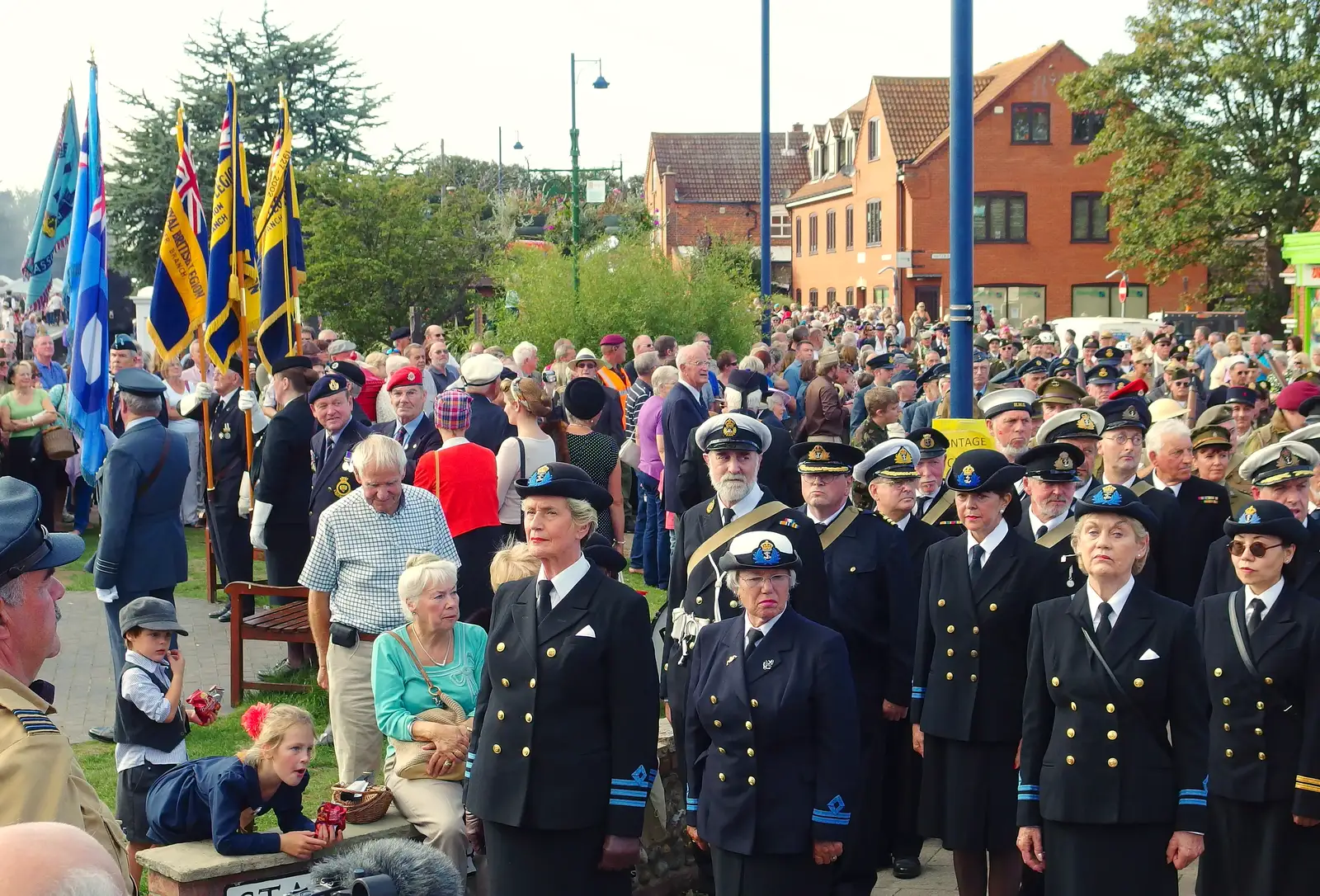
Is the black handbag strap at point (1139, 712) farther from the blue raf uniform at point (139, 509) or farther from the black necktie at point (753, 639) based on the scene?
the blue raf uniform at point (139, 509)

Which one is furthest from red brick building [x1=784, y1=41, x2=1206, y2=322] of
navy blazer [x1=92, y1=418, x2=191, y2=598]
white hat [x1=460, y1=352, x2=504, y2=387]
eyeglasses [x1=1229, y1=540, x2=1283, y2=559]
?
eyeglasses [x1=1229, y1=540, x2=1283, y2=559]

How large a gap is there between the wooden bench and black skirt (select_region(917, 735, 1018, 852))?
4801mm

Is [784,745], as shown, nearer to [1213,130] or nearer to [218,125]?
[218,125]

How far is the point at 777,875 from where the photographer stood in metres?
5.35

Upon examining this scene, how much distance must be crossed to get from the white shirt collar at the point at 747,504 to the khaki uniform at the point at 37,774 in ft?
12.3

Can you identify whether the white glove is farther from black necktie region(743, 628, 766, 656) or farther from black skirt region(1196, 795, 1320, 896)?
black skirt region(1196, 795, 1320, 896)

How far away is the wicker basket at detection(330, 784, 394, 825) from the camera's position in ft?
19.9

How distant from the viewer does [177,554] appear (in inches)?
360

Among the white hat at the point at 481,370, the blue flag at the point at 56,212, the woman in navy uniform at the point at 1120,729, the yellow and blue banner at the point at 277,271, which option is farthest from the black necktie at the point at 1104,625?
the blue flag at the point at 56,212

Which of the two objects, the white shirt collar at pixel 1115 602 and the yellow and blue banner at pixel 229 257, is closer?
the white shirt collar at pixel 1115 602

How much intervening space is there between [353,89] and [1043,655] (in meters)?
33.9

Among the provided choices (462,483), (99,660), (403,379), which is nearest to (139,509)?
(403,379)

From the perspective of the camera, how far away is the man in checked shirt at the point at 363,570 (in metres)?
7.12

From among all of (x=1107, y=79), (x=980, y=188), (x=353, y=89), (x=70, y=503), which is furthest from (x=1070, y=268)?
(x=70, y=503)
